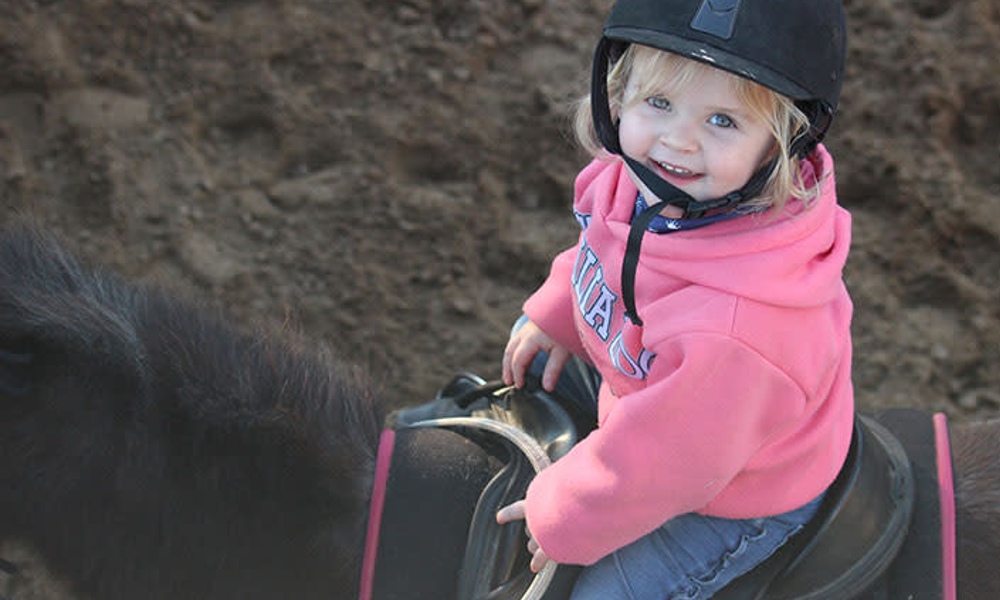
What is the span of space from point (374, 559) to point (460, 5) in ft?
7.27

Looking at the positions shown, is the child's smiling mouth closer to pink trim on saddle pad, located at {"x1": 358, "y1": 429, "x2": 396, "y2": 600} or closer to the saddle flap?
the saddle flap

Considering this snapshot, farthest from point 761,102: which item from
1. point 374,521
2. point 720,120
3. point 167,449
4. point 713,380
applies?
point 167,449

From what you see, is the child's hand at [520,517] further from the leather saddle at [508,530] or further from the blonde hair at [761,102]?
the blonde hair at [761,102]

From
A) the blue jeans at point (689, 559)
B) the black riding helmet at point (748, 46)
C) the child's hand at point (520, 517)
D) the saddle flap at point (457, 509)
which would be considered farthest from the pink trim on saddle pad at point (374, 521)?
the black riding helmet at point (748, 46)

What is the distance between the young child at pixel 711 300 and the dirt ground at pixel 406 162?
1.70 metres

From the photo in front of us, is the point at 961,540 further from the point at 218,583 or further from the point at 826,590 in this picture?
the point at 218,583

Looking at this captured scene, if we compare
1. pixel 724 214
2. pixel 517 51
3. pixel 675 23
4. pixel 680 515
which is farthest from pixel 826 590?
pixel 517 51

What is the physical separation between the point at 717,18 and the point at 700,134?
14 cm

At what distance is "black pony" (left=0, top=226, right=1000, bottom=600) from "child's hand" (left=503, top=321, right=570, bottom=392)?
31cm

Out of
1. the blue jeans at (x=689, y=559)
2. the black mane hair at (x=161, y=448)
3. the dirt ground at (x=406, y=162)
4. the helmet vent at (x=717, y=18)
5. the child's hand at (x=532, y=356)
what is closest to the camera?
the helmet vent at (x=717, y=18)

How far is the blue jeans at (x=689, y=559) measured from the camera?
1.54 meters

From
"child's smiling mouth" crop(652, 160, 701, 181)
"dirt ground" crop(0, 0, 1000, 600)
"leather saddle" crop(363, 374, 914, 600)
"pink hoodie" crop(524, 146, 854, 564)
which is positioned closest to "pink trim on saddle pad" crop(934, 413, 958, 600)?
"leather saddle" crop(363, 374, 914, 600)

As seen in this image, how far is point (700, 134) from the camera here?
135cm

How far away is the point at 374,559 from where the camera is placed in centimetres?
151
